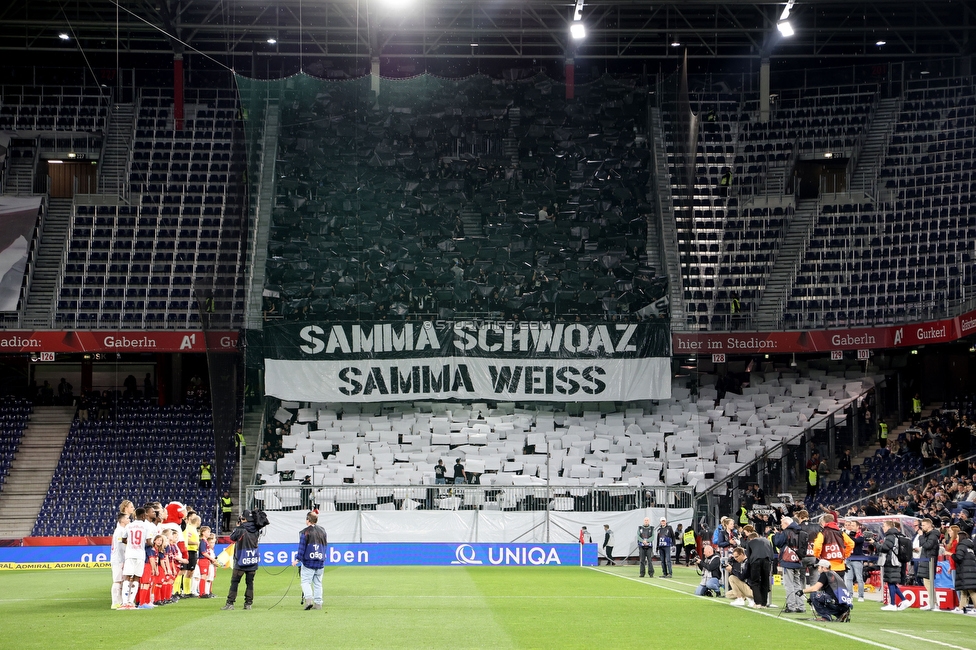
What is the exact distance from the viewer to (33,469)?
4169cm

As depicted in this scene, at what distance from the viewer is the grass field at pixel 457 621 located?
1462 cm

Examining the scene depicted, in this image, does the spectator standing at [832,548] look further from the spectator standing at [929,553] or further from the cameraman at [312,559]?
the cameraman at [312,559]

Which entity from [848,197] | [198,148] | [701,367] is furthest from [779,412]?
[198,148]

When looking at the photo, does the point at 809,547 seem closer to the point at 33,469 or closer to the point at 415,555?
the point at 415,555

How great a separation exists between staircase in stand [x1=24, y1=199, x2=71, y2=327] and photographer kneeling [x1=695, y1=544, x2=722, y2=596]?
27804 millimetres

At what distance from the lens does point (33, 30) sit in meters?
50.2

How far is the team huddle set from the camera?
19.1m

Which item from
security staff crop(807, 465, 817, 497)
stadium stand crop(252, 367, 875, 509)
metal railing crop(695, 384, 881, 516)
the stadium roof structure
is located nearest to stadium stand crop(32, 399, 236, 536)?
stadium stand crop(252, 367, 875, 509)

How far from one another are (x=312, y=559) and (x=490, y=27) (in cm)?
3304

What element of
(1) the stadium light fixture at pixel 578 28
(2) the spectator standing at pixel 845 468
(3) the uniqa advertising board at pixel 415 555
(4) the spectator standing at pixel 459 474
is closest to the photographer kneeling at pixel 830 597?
(3) the uniqa advertising board at pixel 415 555

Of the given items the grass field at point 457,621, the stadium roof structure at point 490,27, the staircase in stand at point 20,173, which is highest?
the stadium roof structure at point 490,27

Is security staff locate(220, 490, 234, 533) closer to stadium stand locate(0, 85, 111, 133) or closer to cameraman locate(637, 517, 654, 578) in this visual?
cameraman locate(637, 517, 654, 578)

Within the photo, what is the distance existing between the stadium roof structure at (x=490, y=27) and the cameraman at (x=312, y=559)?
93.8 ft

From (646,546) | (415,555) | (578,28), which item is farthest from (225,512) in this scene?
(578,28)
